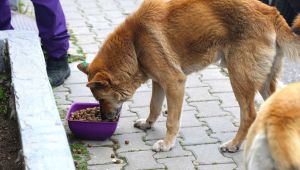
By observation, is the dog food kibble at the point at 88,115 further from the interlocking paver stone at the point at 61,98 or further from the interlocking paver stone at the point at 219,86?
the interlocking paver stone at the point at 219,86

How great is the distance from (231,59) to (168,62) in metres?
0.52

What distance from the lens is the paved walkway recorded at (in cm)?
520

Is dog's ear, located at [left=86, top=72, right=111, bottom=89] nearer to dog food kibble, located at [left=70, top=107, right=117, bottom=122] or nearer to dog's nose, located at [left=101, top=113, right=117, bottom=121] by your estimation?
dog's nose, located at [left=101, top=113, right=117, bottom=121]

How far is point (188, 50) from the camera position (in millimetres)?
5469

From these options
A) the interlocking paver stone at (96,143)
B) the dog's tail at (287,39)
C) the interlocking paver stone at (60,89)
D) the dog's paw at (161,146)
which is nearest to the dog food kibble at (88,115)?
the interlocking paver stone at (96,143)

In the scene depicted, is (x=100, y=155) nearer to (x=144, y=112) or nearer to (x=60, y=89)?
(x=144, y=112)

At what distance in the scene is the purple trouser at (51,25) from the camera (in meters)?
6.49

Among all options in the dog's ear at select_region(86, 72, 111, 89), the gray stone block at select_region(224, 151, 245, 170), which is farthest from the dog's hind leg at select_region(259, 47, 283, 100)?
the dog's ear at select_region(86, 72, 111, 89)

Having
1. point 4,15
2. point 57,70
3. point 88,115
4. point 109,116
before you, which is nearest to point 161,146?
point 109,116

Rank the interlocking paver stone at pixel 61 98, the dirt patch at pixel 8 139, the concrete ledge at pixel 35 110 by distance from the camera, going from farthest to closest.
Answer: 1. the interlocking paver stone at pixel 61 98
2. the dirt patch at pixel 8 139
3. the concrete ledge at pixel 35 110

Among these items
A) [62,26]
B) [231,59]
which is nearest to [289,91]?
[231,59]

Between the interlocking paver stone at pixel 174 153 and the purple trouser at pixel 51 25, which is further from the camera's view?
the purple trouser at pixel 51 25

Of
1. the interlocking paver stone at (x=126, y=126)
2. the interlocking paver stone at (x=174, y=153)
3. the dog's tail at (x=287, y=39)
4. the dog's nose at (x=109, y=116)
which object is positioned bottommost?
the interlocking paver stone at (x=126, y=126)

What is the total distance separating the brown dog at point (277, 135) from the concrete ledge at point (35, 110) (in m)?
1.13
